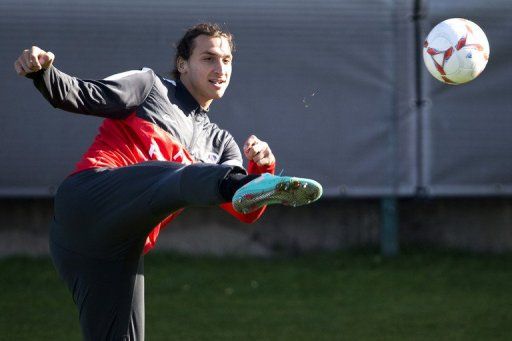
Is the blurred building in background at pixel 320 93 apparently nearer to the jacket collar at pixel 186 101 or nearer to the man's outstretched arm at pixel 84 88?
the jacket collar at pixel 186 101

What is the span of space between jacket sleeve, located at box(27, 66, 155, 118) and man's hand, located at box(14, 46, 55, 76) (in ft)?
0.14

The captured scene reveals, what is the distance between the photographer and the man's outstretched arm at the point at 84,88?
397cm

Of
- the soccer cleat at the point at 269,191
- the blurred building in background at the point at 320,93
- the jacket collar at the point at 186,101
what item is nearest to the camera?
the soccer cleat at the point at 269,191

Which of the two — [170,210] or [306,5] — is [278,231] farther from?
[170,210]

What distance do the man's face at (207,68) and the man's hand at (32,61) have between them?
1070mm

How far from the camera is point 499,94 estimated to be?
343 inches

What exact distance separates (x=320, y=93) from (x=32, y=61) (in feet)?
16.4

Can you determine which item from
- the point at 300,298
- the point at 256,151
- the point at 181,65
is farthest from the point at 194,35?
the point at 300,298

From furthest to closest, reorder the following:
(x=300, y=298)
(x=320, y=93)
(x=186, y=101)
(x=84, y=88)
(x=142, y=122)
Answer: (x=320, y=93) < (x=300, y=298) < (x=186, y=101) < (x=142, y=122) < (x=84, y=88)

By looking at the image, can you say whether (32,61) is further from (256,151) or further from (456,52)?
(456,52)

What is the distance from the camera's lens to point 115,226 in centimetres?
423

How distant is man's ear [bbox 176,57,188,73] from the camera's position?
499cm

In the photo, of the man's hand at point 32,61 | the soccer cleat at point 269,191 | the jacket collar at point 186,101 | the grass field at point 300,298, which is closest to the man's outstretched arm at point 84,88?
the man's hand at point 32,61

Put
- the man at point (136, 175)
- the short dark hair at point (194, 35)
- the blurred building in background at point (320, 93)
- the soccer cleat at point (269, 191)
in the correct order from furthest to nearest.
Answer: the blurred building in background at point (320, 93)
the short dark hair at point (194, 35)
the man at point (136, 175)
the soccer cleat at point (269, 191)
